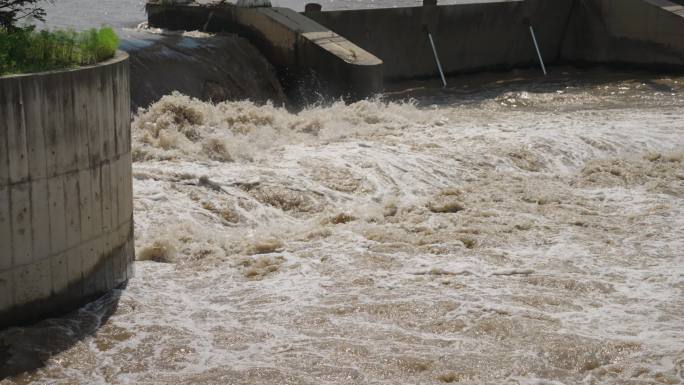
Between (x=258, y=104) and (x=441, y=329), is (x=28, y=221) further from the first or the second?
(x=258, y=104)

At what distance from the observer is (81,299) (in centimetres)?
734

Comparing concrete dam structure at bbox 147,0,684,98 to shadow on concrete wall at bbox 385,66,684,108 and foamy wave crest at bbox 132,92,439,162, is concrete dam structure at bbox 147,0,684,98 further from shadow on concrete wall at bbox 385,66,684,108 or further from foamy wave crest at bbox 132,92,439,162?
foamy wave crest at bbox 132,92,439,162

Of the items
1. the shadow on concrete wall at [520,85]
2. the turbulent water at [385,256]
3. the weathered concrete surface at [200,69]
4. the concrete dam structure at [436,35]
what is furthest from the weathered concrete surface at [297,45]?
the shadow on concrete wall at [520,85]

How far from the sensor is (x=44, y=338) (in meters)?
6.77

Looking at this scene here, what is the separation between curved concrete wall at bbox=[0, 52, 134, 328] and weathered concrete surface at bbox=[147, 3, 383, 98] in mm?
7250

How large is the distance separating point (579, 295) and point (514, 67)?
13.2m

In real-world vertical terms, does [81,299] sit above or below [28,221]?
below

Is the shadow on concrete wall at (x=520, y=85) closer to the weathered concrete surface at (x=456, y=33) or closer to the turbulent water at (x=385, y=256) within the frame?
the weathered concrete surface at (x=456, y=33)

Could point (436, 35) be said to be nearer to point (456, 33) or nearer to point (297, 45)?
point (456, 33)

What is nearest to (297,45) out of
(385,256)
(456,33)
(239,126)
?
(239,126)

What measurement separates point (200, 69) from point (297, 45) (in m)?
1.81

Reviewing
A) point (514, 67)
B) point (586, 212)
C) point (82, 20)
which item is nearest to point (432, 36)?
point (514, 67)

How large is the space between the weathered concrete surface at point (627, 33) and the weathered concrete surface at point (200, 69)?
27.2 ft

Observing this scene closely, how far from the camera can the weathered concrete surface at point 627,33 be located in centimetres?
1953
